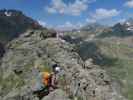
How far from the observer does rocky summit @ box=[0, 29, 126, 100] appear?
1419 inches

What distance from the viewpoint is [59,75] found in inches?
1578

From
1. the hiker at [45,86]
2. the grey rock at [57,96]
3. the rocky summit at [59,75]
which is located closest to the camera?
the grey rock at [57,96]

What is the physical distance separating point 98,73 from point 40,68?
886cm

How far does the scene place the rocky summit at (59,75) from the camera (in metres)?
36.0

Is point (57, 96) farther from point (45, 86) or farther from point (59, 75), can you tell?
point (59, 75)

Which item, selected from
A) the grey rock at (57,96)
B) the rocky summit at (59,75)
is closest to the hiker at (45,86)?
the rocky summit at (59,75)

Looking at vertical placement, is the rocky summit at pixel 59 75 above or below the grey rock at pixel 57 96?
above

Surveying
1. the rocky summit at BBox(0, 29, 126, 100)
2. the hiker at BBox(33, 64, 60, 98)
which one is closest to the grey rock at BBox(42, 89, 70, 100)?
the rocky summit at BBox(0, 29, 126, 100)

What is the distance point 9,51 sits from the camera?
53969 mm

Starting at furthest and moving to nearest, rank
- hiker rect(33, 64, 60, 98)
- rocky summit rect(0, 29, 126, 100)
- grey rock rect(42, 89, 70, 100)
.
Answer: rocky summit rect(0, 29, 126, 100)
hiker rect(33, 64, 60, 98)
grey rock rect(42, 89, 70, 100)

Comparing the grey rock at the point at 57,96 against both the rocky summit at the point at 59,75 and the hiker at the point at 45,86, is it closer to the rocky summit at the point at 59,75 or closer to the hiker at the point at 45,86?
the rocky summit at the point at 59,75

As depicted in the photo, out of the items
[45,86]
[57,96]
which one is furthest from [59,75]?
[57,96]

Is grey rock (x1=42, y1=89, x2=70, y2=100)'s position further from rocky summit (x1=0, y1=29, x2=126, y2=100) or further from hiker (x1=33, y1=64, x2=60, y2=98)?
hiker (x1=33, y1=64, x2=60, y2=98)

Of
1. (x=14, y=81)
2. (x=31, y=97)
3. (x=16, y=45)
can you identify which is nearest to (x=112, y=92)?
(x=31, y=97)
